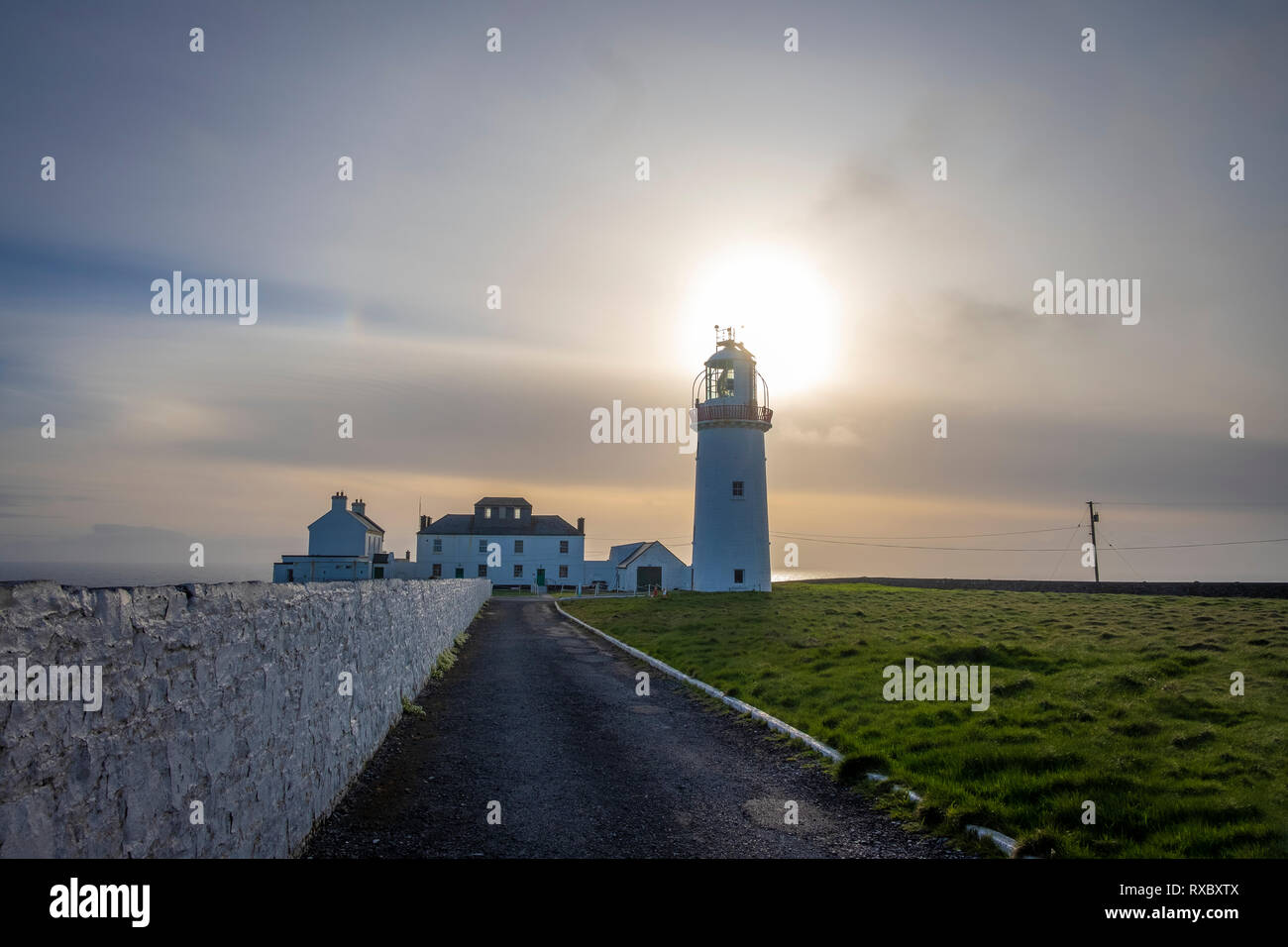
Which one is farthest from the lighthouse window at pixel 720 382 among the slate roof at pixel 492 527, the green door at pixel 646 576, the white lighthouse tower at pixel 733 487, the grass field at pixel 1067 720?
the slate roof at pixel 492 527

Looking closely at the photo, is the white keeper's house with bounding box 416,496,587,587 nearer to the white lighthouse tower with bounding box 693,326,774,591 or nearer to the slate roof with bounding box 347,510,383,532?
the slate roof with bounding box 347,510,383,532

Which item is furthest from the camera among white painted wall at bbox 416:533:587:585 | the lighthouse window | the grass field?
white painted wall at bbox 416:533:587:585

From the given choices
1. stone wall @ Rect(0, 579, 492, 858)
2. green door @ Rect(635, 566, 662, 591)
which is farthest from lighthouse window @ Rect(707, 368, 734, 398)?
stone wall @ Rect(0, 579, 492, 858)

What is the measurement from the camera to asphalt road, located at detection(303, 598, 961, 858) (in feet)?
20.8

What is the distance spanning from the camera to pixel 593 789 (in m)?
7.93

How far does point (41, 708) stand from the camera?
301 centimetres

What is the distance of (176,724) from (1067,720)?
9.86 m

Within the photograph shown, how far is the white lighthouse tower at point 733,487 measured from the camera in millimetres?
43250

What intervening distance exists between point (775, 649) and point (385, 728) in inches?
415

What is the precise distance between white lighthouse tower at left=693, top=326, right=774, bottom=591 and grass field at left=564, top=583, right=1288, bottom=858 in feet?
67.0

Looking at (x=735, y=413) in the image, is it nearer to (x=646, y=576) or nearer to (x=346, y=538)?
(x=646, y=576)

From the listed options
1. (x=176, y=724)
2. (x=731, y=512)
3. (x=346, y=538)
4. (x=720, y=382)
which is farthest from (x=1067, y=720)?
(x=346, y=538)

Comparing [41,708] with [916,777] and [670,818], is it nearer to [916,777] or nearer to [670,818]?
[670,818]
